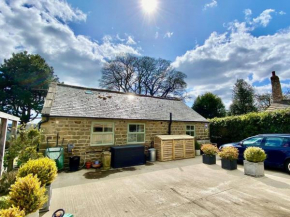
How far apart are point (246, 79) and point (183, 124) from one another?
18.1 metres

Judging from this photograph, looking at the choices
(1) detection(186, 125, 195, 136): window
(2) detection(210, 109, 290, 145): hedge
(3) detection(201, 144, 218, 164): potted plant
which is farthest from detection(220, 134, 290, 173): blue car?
(1) detection(186, 125, 195, 136): window

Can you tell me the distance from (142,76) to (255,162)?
25069 millimetres

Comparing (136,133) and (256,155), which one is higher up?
(136,133)

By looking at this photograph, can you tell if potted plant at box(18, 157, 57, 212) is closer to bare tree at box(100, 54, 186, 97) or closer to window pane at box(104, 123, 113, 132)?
window pane at box(104, 123, 113, 132)

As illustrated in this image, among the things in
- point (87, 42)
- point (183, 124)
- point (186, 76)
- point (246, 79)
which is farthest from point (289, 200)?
point (186, 76)

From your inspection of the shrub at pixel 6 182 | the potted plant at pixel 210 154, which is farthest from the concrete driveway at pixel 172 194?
the potted plant at pixel 210 154

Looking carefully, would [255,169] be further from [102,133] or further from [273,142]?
[102,133]

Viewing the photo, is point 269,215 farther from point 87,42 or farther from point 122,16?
point 87,42

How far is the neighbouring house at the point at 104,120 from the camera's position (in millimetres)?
7418

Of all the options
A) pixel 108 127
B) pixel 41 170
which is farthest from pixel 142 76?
pixel 41 170

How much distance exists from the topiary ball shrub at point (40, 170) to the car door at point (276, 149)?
29.0ft

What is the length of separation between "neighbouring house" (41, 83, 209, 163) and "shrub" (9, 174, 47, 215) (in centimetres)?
518

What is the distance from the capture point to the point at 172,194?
425cm

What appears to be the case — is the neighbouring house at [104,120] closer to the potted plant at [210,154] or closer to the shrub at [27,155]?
the shrub at [27,155]
